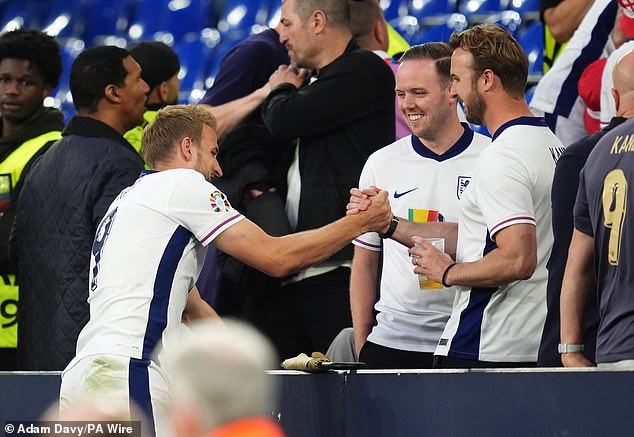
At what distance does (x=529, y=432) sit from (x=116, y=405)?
128 centimetres

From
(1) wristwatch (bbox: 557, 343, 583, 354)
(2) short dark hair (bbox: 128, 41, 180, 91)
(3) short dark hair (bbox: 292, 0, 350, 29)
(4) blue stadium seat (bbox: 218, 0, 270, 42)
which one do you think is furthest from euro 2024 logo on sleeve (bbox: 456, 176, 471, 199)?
(4) blue stadium seat (bbox: 218, 0, 270, 42)

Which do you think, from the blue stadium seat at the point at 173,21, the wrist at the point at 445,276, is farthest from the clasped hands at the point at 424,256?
the blue stadium seat at the point at 173,21

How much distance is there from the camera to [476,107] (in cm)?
438

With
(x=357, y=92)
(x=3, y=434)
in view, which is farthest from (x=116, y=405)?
(x=357, y=92)

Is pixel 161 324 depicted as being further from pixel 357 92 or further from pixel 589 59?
pixel 589 59

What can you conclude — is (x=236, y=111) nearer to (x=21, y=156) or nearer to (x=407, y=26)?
(x=21, y=156)

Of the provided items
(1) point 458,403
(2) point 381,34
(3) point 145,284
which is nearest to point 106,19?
(2) point 381,34

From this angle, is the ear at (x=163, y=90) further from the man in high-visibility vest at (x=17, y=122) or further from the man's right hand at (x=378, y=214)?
the man's right hand at (x=378, y=214)

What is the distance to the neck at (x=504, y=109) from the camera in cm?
433

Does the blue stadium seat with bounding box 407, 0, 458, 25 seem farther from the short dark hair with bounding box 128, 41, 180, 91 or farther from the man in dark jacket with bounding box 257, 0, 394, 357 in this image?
the man in dark jacket with bounding box 257, 0, 394, 357

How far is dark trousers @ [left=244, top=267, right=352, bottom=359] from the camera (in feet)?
17.3

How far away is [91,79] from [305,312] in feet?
4.73

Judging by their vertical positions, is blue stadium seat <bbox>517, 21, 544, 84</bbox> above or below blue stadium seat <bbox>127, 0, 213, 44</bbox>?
below

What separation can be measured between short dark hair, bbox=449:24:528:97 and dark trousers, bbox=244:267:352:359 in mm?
1304
